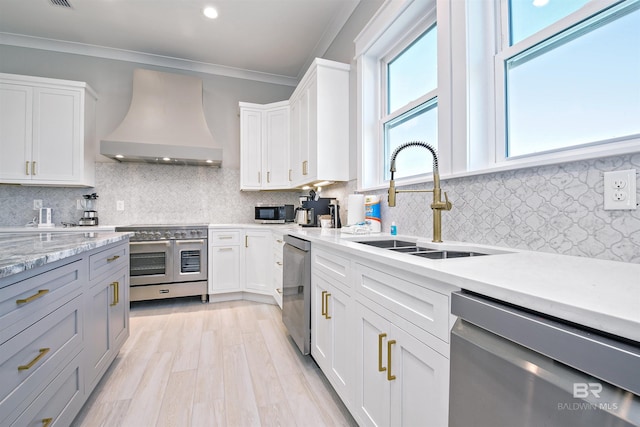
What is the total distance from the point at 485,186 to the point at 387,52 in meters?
1.62

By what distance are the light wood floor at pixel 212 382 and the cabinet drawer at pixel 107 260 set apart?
0.69 metres

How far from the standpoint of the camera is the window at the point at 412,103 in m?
1.95

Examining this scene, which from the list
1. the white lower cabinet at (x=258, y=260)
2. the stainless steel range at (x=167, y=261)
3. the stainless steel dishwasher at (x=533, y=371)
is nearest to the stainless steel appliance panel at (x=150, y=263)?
the stainless steel range at (x=167, y=261)

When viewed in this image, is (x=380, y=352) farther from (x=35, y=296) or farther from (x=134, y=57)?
(x=134, y=57)

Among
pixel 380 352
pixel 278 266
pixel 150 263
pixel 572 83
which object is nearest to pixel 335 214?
pixel 278 266

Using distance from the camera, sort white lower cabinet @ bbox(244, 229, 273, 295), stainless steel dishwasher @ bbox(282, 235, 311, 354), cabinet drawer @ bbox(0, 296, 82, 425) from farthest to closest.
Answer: white lower cabinet @ bbox(244, 229, 273, 295) → stainless steel dishwasher @ bbox(282, 235, 311, 354) → cabinet drawer @ bbox(0, 296, 82, 425)

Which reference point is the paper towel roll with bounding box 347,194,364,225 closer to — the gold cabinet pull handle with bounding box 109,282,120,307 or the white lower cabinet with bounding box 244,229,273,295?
the white lower cabinet with bounding box 244,229,273,295

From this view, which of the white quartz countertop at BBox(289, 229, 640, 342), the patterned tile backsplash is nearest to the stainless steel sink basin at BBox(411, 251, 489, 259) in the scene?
the patterned tile backsplash

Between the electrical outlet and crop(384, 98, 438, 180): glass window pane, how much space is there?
1.06 m

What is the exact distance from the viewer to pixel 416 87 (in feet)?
6.93

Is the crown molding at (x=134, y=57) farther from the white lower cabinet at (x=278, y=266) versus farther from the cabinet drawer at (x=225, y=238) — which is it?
the white lower cabinet at (x=278, y=266)

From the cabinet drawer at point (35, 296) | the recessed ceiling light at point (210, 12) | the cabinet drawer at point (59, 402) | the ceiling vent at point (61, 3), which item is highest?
the ceiling vent at point (61, 3)

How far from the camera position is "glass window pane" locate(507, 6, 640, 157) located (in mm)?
974

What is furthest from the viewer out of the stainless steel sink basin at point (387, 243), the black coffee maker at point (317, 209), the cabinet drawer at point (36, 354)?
the black coffee maker at point (317, 209)
